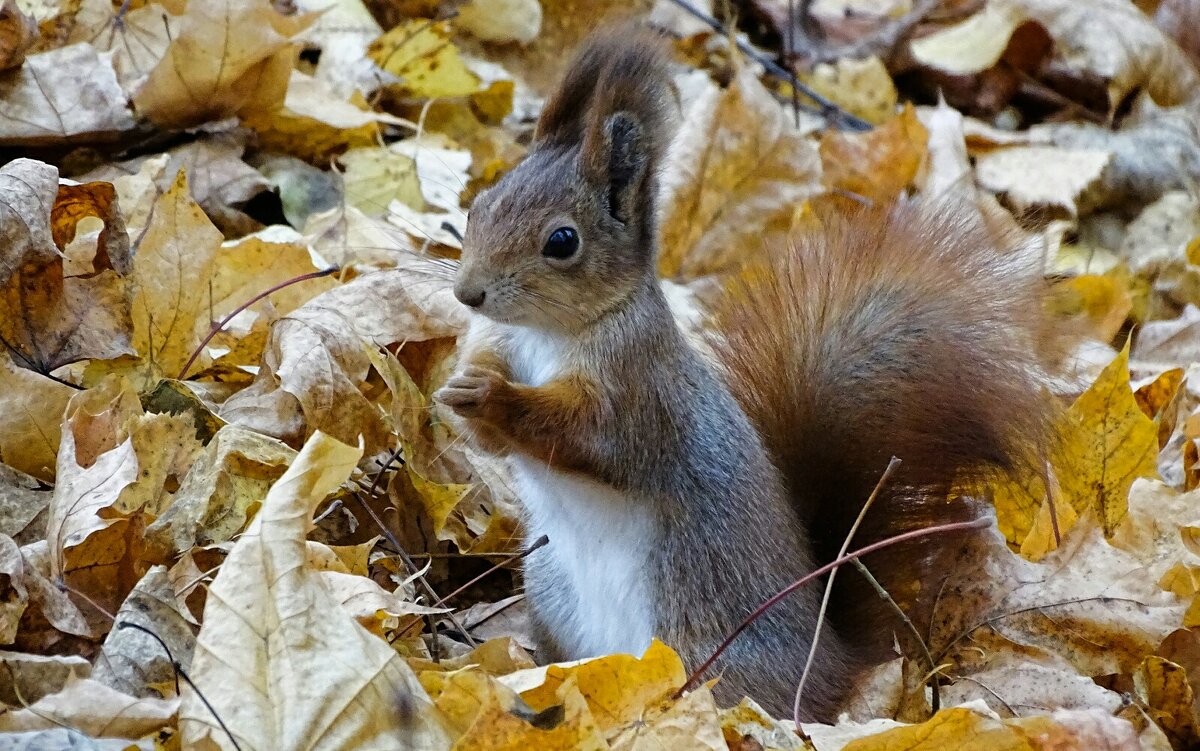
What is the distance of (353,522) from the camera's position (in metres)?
1.97

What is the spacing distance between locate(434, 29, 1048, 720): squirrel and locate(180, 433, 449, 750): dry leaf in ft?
1.34

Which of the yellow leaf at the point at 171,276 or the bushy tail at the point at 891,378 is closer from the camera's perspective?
the bushy tail at the point at 891,378

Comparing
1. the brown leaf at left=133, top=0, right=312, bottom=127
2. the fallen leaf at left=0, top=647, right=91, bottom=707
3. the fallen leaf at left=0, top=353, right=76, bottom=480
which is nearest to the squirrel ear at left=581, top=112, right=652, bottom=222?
the fallen leaf at left=0, top=353, right=76, bottom=480

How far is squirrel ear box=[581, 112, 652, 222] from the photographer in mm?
1831

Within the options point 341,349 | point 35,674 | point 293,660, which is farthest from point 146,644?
point 341,349

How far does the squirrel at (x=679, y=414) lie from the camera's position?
71.4 inches

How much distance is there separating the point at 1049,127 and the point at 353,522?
9.84 ft

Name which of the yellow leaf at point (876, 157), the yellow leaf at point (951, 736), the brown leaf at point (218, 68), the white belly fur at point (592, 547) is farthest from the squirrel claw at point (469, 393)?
the yellow leaf at point (876, 157)

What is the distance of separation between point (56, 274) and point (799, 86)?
2.68m

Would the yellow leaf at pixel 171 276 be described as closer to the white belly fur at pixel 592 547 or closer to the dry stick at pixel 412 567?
the dry stick at pixel 412 567

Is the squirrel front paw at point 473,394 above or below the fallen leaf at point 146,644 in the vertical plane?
above

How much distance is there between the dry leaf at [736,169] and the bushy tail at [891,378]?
43.5 inches

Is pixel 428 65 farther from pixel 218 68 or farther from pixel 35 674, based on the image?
pixel 35 674

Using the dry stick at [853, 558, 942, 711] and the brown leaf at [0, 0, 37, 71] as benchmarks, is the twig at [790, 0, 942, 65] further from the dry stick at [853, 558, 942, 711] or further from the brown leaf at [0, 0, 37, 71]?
the dry stick at [853, 558, 942, 711]
